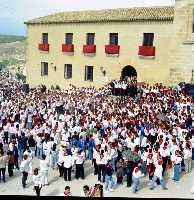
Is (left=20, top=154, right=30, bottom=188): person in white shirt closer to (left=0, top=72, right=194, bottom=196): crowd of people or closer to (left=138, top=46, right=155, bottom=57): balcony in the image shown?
(left=0, top=72, right=194, bottom=196): crowd of people

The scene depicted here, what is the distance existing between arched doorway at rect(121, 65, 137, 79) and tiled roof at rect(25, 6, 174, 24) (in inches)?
160

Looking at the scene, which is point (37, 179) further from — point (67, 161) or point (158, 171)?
point (158, 171)

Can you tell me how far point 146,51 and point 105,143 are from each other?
749 inches

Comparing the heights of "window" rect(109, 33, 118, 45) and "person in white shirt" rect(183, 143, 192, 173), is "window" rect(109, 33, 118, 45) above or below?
above

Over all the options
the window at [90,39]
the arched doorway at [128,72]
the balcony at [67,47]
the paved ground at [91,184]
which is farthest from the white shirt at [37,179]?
the balcony at [67,47]

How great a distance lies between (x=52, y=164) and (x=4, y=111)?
727 centimetres

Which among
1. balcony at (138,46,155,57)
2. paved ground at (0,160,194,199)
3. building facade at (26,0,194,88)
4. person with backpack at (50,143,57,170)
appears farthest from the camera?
balcony at (138,46,155,57)

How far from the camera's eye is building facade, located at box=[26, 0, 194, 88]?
3034 centimetres

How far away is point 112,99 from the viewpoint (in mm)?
27031

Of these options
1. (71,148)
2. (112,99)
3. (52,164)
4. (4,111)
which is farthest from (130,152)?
(112,99)

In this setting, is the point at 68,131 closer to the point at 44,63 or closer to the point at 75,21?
the point at 75,21

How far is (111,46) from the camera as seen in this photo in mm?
34188

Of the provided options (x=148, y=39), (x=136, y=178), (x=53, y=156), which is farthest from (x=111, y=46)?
(x=136, y=178)

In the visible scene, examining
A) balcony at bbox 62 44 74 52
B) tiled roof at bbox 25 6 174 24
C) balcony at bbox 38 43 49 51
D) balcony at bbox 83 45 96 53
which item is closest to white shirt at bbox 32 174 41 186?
tiled roof at bbox 25 6 174 24
